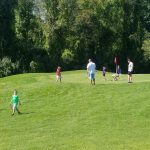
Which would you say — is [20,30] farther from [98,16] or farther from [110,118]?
[110,118]

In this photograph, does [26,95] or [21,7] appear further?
[21,7]

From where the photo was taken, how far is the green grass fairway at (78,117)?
1012 inches

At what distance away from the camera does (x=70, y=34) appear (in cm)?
8012

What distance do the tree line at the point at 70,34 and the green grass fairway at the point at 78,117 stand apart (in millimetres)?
31444

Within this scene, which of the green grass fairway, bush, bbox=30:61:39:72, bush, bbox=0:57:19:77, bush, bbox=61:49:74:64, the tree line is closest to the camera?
the green grass fairway

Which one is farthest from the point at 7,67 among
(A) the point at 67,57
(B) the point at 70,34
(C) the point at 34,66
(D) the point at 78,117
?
(D) the point at 78,117

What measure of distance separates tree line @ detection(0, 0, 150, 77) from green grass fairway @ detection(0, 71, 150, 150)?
31444 millimetres

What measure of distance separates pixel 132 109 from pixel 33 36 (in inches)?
1901

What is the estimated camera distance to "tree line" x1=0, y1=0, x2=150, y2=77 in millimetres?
79625

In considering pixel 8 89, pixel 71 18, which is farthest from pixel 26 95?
pixel 71 18

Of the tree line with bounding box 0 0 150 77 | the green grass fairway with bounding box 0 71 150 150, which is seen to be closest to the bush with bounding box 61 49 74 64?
the tree line with bounding box 0 0 150 77

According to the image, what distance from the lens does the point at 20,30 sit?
80625mm

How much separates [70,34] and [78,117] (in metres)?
47.6

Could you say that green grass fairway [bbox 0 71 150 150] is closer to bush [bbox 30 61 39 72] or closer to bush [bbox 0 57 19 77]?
bush [bbox 0 57 19 77]
